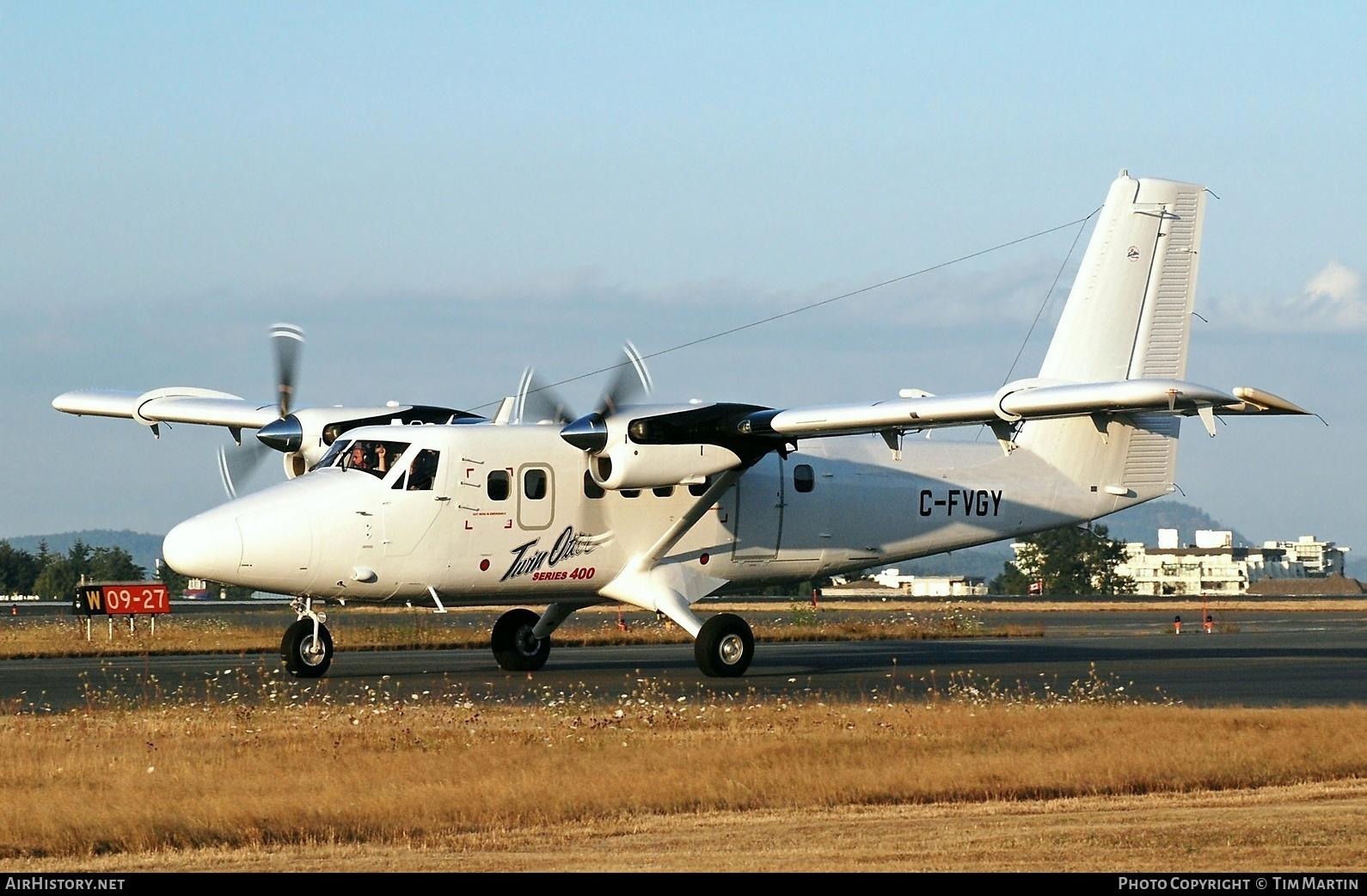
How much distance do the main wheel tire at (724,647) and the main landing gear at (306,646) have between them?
518 cm

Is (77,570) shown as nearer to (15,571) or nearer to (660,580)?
(15,571)

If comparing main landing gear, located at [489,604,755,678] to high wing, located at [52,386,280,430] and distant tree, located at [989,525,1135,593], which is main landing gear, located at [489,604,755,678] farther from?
distant tree, located at [989,525,1135,593]

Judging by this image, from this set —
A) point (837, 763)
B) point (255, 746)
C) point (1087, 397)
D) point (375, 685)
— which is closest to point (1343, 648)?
point (1087, 397)

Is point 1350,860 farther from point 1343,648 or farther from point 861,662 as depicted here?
point 1343,648

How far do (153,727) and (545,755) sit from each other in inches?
188

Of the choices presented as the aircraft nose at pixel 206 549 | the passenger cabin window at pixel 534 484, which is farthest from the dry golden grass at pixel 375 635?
the passenger cabin window at pixel 534 484

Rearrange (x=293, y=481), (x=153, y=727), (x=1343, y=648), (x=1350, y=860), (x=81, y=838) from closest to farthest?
(x=1350, y=860) < (x=81, y=838) < (x=153, y=727) < (x=293, y=481) < (x=1343, y=648)

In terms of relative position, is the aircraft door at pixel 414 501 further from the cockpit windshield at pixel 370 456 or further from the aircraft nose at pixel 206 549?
the aircraft nose at pixel 206 549

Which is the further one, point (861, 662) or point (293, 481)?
point (861, 662)

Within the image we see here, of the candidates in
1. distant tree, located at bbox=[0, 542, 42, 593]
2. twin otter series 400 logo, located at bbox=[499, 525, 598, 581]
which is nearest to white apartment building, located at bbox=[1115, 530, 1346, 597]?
distant tree, located at bbox=[0, 542, 42, 593]

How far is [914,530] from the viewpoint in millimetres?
26250

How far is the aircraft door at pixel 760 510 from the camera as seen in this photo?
2470cm

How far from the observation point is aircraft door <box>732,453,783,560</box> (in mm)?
24703

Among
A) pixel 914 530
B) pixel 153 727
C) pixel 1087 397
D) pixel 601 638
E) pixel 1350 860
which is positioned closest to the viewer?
pixel 1350 860
